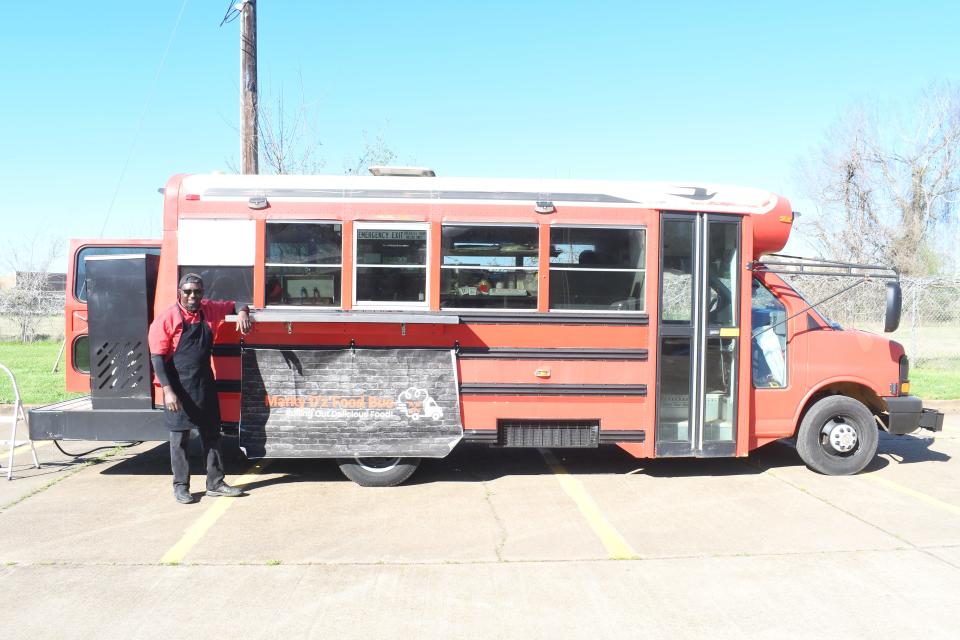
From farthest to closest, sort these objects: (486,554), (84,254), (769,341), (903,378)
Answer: (84,254) → (903,378) → (769,341) → (486,554)

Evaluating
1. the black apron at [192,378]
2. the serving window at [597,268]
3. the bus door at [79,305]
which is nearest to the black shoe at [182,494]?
the black apron at [192,378]

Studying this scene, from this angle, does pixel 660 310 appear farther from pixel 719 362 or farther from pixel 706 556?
pixel 706 556

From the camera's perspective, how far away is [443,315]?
6.38 metres

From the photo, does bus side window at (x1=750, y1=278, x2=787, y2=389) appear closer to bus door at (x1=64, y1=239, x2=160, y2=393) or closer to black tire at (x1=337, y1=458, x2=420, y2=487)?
black tire at (x1=337, y1=458, x2=420, y2=487)

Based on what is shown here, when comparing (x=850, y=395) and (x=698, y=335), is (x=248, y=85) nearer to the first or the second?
(x=698, y=335)

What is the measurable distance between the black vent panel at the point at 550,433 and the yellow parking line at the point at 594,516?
40 centimetres

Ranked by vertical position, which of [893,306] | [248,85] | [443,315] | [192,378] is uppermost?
[248,85]

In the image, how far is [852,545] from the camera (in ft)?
17.1

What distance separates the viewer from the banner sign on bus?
6.39 m

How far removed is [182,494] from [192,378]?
0.96m

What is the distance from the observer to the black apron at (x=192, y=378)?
603cm

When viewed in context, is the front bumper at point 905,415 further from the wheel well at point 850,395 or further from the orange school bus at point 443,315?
the orange school bus at point 443,315

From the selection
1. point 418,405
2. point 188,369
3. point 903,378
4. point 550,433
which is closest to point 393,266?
point 418,405

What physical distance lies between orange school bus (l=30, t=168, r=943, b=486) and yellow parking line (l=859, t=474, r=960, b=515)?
1370mm
